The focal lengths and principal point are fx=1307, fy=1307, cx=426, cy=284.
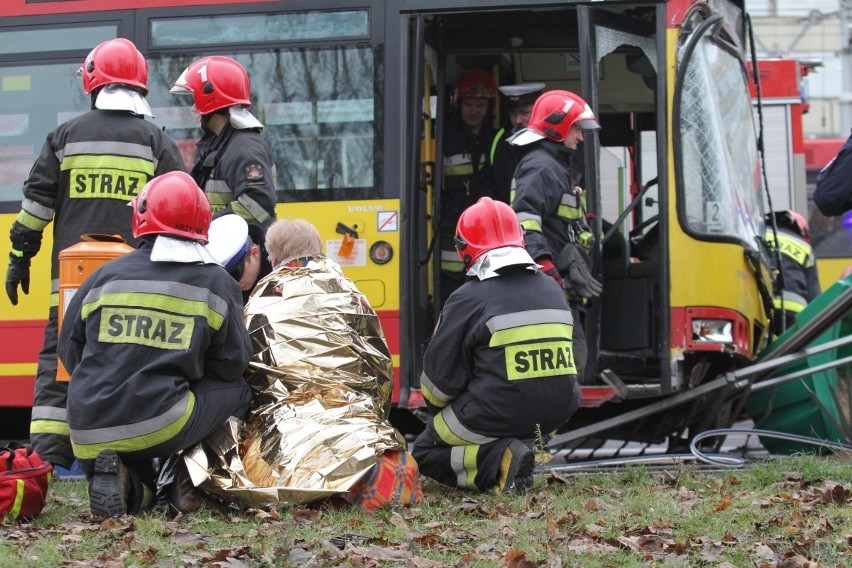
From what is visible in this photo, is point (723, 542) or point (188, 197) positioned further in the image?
point (188, 197)

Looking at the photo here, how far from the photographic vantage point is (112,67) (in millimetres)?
6621

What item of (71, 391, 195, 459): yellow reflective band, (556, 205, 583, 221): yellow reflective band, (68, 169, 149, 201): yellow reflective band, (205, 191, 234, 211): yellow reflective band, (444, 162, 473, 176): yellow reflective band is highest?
(444, 162, 473, 176): yellow reflective band

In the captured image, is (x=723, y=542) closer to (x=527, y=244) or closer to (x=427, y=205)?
(x=527, y=244)

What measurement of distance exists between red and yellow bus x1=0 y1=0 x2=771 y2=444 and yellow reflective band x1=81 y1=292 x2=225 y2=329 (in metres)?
2.67

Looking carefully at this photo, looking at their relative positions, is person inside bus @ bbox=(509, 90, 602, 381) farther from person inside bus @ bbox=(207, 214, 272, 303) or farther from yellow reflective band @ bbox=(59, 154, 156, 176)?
yellow reflective band @ bbox=(59, 154, 156, 176)

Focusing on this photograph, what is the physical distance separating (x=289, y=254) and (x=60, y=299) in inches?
45.7

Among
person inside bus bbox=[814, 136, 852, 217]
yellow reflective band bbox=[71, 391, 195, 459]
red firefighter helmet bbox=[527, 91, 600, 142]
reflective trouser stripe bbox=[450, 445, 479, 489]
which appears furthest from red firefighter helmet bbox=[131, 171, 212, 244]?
person inside bus bbox=[814, 136, 852, 217]

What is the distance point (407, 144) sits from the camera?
7.94m

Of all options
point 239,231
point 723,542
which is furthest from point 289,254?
point 723,542

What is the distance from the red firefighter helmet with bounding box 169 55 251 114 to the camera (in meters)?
7.03

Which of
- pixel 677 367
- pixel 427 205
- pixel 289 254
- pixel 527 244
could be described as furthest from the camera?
pixel 427 205

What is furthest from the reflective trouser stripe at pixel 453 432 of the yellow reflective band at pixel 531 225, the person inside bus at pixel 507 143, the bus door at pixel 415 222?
the person inside bus at pixel 507 143

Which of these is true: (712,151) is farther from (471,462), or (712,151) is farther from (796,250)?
(471,462)

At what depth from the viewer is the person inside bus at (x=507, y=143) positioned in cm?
838
